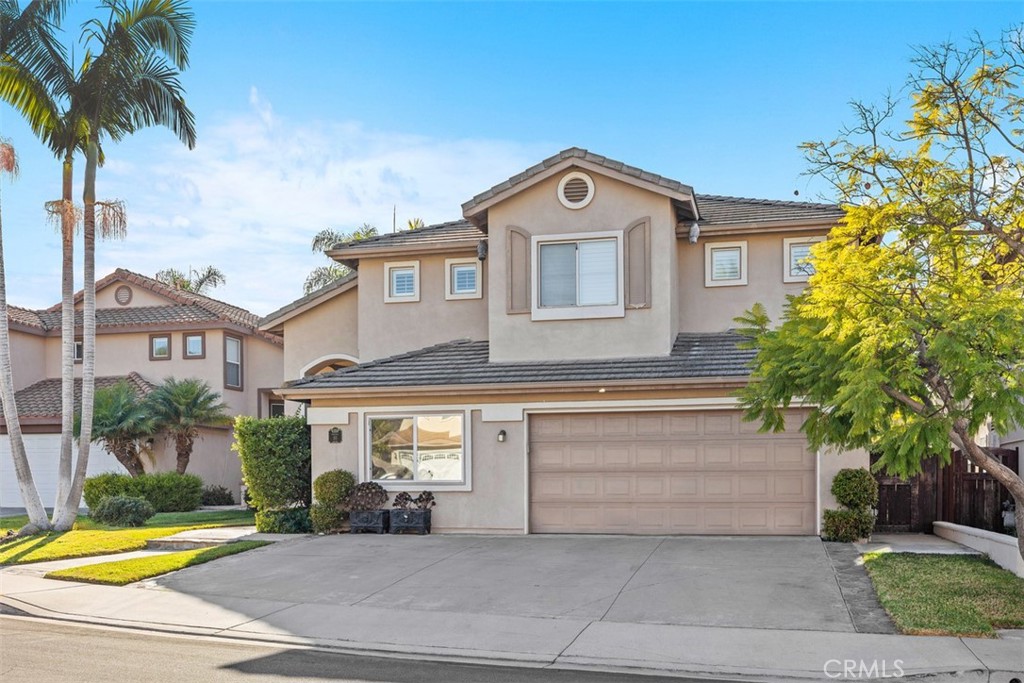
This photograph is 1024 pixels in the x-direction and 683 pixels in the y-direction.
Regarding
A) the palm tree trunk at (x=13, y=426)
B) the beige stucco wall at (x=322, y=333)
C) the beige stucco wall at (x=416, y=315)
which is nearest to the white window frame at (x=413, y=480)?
the beige stucco wall at (x=416, y=315)

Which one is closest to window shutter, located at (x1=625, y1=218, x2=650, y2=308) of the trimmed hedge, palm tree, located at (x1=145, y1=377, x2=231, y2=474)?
the trimmed hedge

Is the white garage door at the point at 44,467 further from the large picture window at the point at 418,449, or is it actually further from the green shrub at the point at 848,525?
the green shrub at the point at 848,525

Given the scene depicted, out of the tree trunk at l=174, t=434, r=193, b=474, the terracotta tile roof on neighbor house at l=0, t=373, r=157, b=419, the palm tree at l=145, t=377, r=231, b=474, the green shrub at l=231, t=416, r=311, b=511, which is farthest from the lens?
the terracotta tile roof on neighbor house at l=0, t=373, r=157, b=419

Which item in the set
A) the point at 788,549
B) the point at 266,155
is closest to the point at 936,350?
the point at 788,549

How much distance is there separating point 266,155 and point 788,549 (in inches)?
468

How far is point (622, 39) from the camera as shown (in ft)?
54.6

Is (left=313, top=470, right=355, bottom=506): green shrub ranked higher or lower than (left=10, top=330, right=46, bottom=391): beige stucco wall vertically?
lower

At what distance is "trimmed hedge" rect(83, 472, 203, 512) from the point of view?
78.7ft

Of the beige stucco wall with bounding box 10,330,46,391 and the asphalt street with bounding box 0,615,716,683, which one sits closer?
the asphalt street with bounding box 0,615,716,683

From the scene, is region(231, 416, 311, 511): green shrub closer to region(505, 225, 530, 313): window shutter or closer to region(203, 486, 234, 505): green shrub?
region(505, 225, 530, 313): window shutter

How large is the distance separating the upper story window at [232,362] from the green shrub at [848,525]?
20975 millimetres

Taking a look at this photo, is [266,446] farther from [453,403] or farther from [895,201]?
[895,201]

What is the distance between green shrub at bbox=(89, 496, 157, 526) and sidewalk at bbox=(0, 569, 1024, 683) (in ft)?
28.7

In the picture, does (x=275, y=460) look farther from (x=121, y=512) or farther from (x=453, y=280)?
(x=453, y=280)
